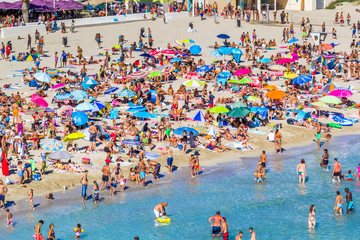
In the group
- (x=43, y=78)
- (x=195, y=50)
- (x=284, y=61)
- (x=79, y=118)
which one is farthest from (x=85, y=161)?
(x=195, y=50)

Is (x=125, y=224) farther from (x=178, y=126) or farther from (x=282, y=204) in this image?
(x=178, y=126)

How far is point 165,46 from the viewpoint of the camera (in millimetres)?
51906

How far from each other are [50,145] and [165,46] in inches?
996

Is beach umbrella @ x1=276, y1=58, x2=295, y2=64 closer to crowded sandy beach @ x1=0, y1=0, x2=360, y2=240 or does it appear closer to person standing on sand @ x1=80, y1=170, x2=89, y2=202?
crowded sandy beach @ x1=0, y1=0, x2=360, y2=240

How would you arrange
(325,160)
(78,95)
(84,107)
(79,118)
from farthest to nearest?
(78,95), (84,107), (79,118), (325,160)

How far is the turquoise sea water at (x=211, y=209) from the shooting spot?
22438 millimetres

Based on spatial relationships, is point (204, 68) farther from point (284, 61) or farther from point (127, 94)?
point (127, 94)

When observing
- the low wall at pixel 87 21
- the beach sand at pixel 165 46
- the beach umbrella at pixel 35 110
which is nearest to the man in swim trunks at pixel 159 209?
the beach sand at pixel 165 46

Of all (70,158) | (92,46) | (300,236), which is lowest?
(300,236)

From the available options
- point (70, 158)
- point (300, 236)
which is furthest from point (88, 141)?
point (300, 236)

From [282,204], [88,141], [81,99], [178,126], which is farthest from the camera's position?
[81,99]

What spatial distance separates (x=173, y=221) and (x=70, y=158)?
6445 millimetres

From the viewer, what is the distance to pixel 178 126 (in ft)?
110

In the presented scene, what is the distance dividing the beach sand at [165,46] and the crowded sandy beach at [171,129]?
0.34 feet
